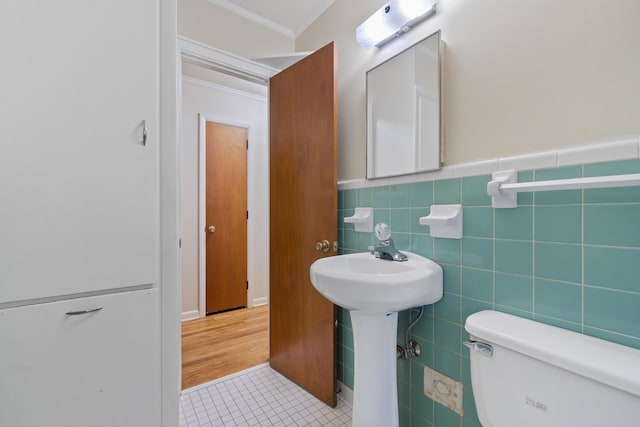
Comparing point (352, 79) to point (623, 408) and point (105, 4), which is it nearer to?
point (105, 4)

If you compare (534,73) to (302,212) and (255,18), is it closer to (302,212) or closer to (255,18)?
(302,212)

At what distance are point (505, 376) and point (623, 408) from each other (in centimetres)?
23

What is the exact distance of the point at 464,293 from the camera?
3.49 ft

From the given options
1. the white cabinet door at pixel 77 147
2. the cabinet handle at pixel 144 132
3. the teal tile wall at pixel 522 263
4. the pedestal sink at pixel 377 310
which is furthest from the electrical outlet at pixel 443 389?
A: the cabinet handle at pixel 144 132

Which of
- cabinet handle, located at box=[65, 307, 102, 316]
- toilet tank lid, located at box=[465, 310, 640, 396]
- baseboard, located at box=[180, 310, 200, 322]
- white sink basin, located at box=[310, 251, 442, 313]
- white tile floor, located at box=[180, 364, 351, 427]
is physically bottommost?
white tile floor, located at box=[180, 364, 351, 427]

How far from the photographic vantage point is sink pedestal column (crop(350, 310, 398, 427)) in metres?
1.11

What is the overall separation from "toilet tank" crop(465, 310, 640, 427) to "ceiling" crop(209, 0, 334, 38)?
78.2 inches

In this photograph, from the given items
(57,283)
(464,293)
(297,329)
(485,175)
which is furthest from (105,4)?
(297,329)

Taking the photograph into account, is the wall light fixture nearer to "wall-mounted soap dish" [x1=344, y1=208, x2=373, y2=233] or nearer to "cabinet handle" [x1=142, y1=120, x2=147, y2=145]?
"wall-mounted soap dish" [x1=344, y1=208, x2=373, y2=233]

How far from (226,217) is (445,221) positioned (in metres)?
2.57

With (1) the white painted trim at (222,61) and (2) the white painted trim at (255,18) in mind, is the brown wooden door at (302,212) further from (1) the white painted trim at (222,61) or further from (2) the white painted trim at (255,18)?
(2) the white painted trim at (255,18)

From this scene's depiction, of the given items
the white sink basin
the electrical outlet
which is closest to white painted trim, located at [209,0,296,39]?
the white sink basin

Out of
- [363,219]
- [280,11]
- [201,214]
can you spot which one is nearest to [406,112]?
[363,219]

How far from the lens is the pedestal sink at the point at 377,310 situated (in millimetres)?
937
